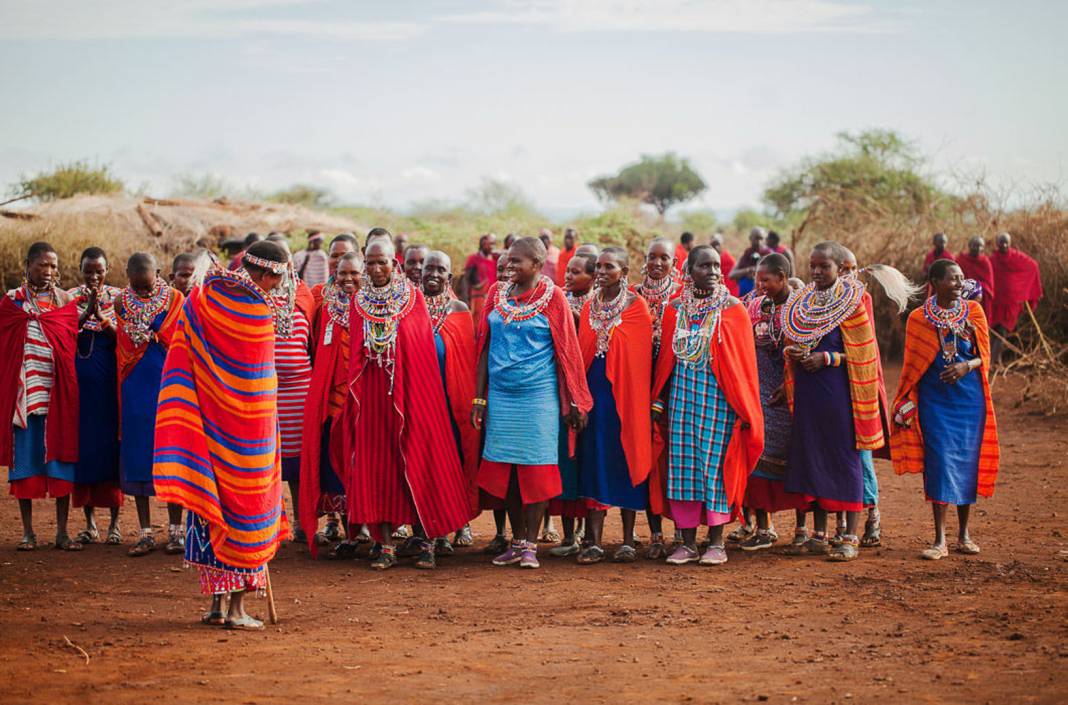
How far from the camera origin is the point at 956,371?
24.5 ft

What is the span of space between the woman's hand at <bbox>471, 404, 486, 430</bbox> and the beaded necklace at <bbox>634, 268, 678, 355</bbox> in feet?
3.91

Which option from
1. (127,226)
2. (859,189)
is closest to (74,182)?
A: (127,226)

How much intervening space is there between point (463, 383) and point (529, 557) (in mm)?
1195

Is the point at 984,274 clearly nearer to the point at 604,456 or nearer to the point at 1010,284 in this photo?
the point at 1010,284

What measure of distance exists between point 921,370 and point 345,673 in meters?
4.33

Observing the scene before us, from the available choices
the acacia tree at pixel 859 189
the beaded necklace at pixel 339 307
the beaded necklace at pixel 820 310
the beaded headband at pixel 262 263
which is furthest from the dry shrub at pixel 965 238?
the beaded headband at pixel 262 263

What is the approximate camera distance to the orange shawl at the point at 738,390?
7238 mm

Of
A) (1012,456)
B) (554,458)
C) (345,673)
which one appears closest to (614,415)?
(554,458)

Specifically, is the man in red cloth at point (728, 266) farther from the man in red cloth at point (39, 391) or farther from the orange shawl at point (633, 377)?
the man in red cloth at point (39, 391)

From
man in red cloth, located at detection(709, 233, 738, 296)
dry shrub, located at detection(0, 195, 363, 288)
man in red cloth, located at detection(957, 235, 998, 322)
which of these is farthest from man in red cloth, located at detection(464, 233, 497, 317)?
man in red cloth, located at detection(957, 235, 998, 322)

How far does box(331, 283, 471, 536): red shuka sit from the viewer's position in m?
7.32

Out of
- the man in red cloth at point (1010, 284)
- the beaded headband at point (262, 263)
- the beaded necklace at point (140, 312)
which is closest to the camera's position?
the beaded headband at point (262, 263)

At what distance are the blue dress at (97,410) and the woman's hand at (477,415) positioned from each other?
8.37 ft

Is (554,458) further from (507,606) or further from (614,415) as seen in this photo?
(507,606)
